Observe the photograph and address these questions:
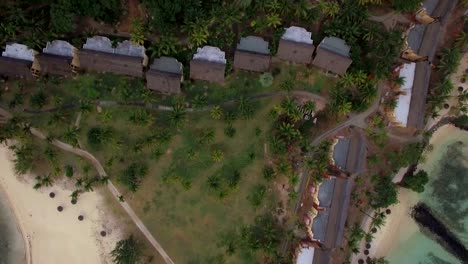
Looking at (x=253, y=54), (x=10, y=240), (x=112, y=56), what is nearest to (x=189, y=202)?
(x=253, y=54)

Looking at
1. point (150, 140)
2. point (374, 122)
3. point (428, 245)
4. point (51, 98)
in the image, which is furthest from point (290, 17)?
point (428, 245)

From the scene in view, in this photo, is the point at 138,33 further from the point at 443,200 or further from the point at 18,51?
the point at 443,200

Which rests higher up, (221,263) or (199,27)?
(199,27)

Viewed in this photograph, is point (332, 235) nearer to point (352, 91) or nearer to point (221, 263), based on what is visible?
point (221, 263)

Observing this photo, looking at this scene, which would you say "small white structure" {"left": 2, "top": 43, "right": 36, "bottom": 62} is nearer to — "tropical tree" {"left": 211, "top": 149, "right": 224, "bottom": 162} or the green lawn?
the green lawn

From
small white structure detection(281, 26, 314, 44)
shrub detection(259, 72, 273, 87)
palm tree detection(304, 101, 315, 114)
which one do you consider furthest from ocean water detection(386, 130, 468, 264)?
shrub detection(259, 72, 273, 87)

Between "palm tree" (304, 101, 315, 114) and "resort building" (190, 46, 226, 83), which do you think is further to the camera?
"palm tree" (304, 101, 315, 114)
